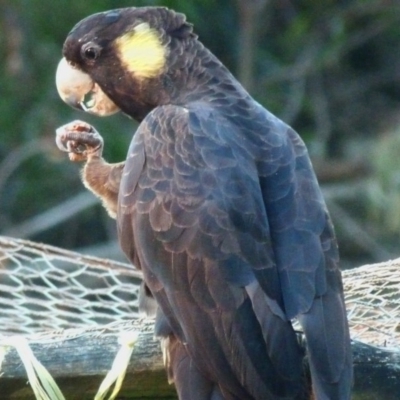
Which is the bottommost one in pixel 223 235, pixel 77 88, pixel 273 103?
pixel 273 103

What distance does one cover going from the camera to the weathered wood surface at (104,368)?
8.80 ft

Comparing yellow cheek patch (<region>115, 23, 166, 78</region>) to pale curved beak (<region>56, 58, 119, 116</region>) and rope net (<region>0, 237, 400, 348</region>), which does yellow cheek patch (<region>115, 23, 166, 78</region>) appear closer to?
pale curved beak (<region>56, 58, 119, 116</region>)

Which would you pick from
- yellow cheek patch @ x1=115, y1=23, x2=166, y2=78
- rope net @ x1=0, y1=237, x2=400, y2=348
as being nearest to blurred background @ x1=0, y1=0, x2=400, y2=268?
rope net @ x1=0, y1=237, x2=400, y2=348

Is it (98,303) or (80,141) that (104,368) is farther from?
(98,303)

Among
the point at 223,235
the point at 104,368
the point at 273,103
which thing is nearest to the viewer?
A: the point at 104,368

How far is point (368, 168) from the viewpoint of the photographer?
844 centimetres

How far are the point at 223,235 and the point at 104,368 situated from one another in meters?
0.48

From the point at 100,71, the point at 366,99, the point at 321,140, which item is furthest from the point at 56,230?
the point at 100,71

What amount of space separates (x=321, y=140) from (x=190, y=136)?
604cm

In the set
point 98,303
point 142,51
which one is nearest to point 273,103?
point 98,303

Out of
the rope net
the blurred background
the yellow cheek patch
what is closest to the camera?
the rope net

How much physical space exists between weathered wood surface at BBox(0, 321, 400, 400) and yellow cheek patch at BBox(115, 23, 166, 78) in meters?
1.08

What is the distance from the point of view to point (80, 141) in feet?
12.0

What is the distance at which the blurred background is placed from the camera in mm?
8281
